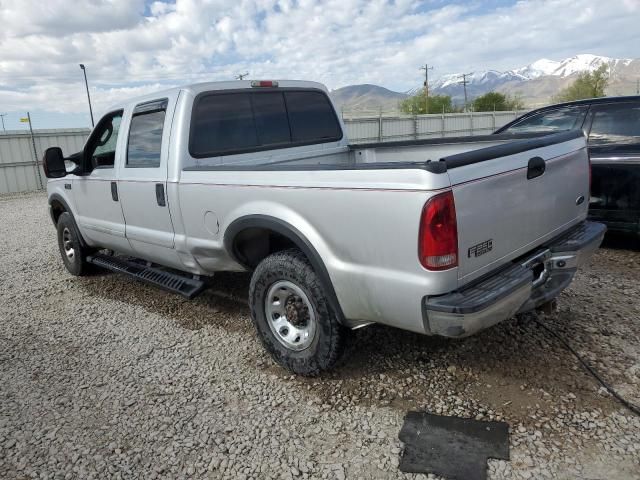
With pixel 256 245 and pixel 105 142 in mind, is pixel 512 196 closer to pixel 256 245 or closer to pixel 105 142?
pixel 256 245

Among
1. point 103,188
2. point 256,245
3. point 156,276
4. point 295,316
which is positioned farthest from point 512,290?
point 103,188

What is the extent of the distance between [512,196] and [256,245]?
1.79 metres

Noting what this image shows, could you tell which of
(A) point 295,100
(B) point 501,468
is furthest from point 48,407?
(A) point 295,100

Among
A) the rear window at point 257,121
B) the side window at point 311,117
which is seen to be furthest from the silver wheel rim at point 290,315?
the side window at point 311,117

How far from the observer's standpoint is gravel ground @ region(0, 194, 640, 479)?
8.91 feet

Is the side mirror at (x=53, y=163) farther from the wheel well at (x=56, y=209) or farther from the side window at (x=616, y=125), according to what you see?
the side window at (x=616, y=125)

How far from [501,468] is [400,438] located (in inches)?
21.3

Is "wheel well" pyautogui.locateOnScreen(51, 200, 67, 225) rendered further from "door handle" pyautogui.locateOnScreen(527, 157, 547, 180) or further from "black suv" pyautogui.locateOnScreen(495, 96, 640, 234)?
"black suv" pyautogui.locateOnScreen(495, 96, 640, 234)

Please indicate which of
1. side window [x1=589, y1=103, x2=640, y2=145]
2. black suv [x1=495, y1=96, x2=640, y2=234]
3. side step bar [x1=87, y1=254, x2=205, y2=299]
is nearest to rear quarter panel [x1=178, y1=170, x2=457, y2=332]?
side step bar [x1=87, y1=254, x2=205, y2=299]

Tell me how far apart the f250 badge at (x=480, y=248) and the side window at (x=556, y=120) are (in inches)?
137

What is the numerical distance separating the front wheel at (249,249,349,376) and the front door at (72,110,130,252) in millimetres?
1964

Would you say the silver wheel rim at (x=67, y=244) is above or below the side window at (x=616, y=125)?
below

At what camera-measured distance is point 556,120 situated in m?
6.18

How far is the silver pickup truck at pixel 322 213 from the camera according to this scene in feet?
8.57
